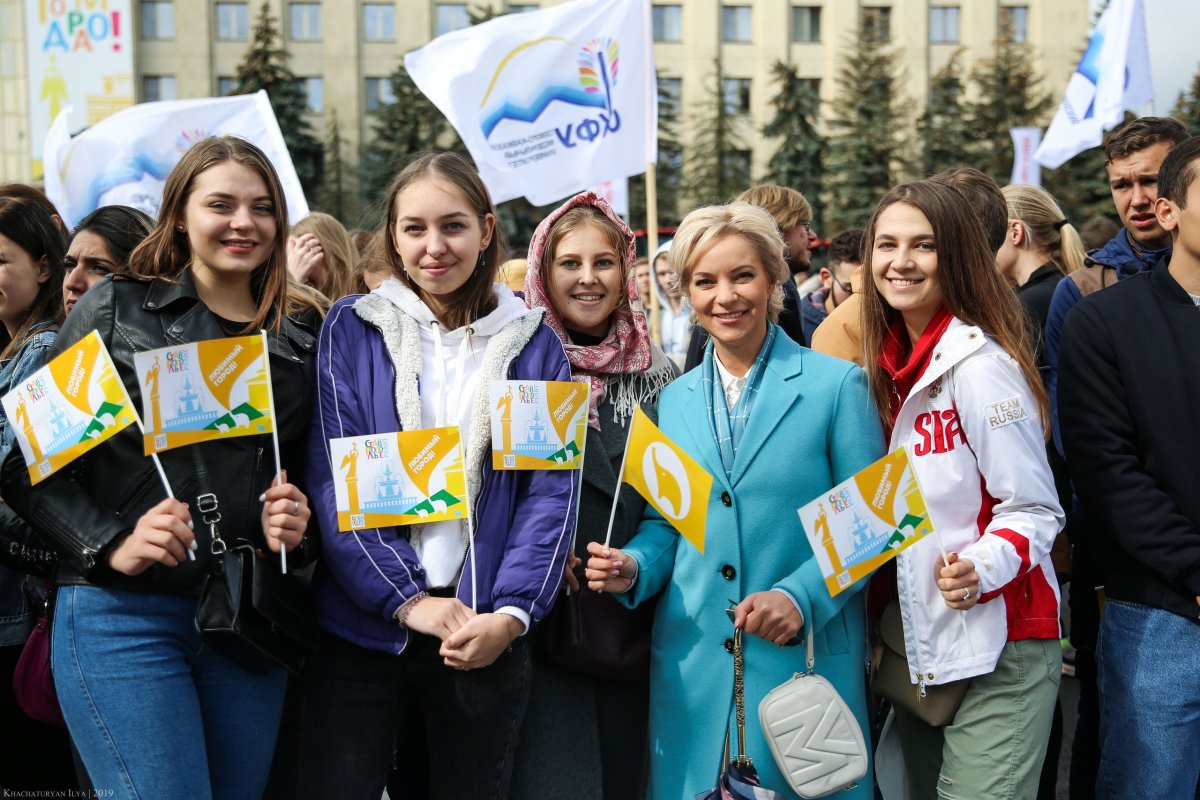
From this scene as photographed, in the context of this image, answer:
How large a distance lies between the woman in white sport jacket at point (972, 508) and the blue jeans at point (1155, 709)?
258mm

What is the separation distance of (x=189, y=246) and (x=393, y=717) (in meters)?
1.29

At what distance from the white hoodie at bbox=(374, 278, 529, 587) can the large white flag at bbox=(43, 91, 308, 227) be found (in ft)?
16.4

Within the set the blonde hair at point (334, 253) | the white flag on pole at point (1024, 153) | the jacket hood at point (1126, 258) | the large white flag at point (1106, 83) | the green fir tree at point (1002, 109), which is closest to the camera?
the jacket hood at point (1126, 258)

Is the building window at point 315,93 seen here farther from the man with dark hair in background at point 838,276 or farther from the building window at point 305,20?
the man with dark hair in background at point 838,276

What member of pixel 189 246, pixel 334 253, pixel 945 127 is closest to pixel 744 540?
pixel 189 246

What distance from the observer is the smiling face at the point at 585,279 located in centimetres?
345

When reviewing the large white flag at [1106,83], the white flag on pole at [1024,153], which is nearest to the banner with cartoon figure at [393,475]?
the large white flag at [1106,83]

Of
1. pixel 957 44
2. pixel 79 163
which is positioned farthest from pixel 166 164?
pixel 957 44

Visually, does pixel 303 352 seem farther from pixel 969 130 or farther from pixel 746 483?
pixel 969 130

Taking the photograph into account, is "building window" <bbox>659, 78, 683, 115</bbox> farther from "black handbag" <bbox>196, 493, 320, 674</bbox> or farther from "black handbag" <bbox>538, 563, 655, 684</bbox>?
"black handbag" <bbox>196, 493, 320, 674</bbox>

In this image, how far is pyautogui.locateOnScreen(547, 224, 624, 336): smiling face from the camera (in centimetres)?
345

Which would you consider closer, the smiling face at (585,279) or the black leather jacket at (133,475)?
the black leather jacket at (133,475)

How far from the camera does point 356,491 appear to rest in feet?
8.86

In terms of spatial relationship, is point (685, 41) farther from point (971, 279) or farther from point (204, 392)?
point (204, 392)
